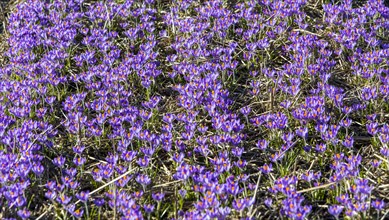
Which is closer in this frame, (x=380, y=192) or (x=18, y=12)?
(x=380, y=192)

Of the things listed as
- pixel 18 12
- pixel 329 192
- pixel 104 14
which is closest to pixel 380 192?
pixel 329 192

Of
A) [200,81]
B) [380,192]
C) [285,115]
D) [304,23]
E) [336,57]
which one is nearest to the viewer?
[380,192]

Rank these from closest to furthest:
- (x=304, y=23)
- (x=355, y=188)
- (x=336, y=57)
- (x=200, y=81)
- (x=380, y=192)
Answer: (x=355, y=188), (x=380, y=192), (x=200, y=81), (x=336, y=57), (x=304, y=23)

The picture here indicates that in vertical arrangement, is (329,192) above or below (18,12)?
below

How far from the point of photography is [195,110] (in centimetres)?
416

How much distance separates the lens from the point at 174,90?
445 cm

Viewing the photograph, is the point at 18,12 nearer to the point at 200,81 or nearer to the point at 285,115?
the point at 200,81

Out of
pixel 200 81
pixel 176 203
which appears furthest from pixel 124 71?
pixel 176 203

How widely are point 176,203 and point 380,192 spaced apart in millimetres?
1170

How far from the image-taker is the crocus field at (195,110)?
3330mm

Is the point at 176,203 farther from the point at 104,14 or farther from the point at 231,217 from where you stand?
the point at 104,14

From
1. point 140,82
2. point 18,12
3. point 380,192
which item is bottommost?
point 380,192

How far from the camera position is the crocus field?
10.9ft

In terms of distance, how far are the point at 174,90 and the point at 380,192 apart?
1.70 metres
